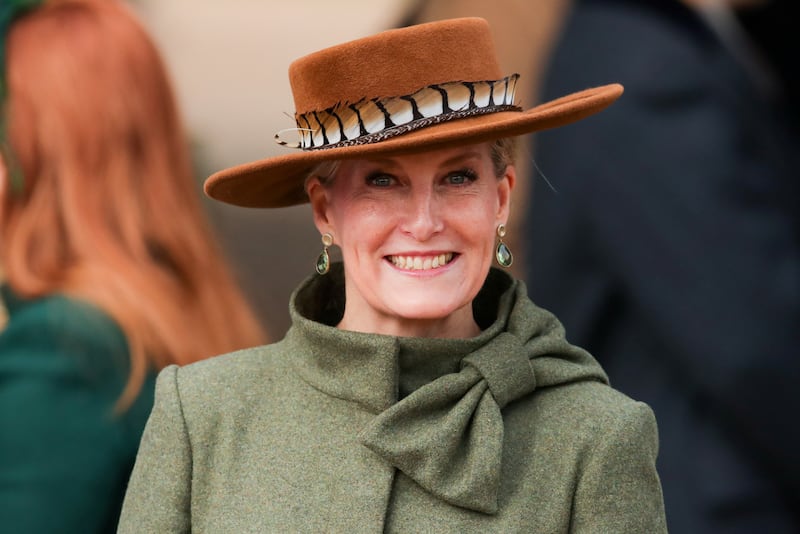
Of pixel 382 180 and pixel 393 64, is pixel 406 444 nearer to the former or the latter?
pixel 382 180

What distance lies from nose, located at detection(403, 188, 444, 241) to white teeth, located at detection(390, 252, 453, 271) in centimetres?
4

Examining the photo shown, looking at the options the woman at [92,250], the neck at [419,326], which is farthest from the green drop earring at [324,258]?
the woman at [92,250]

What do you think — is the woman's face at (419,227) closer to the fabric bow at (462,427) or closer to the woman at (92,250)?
the fabric bow at (462,427)

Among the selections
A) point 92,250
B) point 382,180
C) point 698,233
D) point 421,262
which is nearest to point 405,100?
point 382,180

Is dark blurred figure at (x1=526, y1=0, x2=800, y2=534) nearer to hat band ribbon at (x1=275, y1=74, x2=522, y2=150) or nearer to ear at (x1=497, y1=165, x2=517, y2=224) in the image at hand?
ear at (x1=497, y1=165, x2=517, y2=224)

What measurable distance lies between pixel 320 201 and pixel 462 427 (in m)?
0.45

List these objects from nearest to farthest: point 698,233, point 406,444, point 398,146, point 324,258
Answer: point 398,146, point 406,444, point 324,258, point 698,233

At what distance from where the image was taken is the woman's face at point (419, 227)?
2.36 meters

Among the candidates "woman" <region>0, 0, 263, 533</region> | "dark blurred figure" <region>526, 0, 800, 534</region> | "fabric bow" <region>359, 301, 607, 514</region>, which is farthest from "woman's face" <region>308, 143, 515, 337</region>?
"dark blurred figure" <region>526, 0, 800, 534</region>

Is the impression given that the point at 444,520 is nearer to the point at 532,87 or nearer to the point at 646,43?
the point at 646,43

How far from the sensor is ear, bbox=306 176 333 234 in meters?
2.49

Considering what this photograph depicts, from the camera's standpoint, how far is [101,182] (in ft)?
12.3

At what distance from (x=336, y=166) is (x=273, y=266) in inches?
145

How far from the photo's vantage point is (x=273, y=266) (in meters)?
6.10
